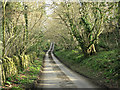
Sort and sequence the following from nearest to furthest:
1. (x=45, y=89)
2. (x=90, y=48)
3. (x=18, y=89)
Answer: (x=18, y=89)
(x=45, y=89)
(x=90, y=48)

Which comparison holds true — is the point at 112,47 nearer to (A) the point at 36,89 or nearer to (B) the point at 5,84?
(A) the point at 36,89

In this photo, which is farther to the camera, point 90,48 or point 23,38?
point 90,48

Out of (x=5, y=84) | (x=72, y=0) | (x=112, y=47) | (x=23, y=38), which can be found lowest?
(x=5, y=84)

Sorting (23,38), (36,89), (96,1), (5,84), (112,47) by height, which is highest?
(96,1)

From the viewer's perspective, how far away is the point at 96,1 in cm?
1620

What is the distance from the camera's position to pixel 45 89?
9672 mm

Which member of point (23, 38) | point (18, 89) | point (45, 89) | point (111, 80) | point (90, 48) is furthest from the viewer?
point (90, 48)

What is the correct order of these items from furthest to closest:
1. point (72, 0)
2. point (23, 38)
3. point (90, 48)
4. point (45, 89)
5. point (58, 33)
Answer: point (58, 33)
point (90, 48)
point (72, 0)
point (23, 38)
point (45, 89)

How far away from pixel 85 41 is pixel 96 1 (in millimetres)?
6839

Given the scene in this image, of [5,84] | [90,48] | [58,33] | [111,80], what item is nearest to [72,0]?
[90,48]

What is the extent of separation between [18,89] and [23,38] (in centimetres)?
989

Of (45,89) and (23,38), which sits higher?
(23,38)

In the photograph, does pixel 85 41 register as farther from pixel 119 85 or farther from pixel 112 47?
pixel 119 85

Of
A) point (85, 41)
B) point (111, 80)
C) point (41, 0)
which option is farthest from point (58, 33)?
point (111, 80)
